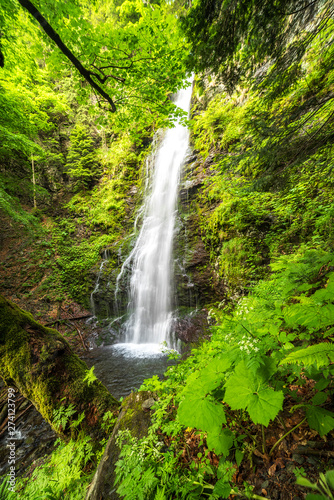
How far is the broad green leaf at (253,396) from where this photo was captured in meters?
0.99

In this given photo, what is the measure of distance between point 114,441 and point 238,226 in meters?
5.51

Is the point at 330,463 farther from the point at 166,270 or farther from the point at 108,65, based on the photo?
the point at 166,270

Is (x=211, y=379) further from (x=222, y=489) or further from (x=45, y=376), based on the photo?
(x=45, y=376)

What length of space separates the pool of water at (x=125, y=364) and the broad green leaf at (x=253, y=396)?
4.91m

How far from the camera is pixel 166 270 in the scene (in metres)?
9.31

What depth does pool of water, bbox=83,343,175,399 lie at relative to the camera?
556cm

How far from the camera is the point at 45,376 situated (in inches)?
109

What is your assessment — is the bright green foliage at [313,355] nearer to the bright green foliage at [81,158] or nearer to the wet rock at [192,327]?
the wet rock at [192,327]

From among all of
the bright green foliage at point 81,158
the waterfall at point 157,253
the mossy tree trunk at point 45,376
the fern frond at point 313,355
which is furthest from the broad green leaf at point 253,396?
the bright green foliage at point 81,158

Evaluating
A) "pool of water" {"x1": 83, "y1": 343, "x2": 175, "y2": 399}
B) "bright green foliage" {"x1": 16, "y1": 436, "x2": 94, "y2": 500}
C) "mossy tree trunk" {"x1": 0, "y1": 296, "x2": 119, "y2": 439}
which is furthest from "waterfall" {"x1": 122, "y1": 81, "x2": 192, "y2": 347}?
"bright green foliage" {"x1": 16, "y1": 436, "x2": 94, "y2": 500}

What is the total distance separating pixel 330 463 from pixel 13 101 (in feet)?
34.9

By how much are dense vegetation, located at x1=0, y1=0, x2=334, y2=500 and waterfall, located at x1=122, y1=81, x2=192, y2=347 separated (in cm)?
215

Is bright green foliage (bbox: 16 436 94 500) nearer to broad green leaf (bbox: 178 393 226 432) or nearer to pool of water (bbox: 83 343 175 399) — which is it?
broad green leaf (bbox: 178 393 226 432)

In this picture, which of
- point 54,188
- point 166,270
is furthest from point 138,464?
point 54,188
